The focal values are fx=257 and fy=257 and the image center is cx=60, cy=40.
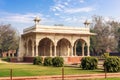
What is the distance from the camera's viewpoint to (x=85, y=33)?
131 ft

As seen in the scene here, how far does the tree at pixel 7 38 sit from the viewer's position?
201 feet

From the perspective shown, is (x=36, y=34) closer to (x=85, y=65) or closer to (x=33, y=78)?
(x=85, y=65)

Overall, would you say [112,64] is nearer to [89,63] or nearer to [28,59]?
[89,63]

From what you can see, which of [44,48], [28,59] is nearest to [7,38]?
[44,48]

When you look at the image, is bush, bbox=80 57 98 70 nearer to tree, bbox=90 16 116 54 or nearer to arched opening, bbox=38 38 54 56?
arched opening, bbox=38 38 54 56

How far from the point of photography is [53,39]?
124 feet

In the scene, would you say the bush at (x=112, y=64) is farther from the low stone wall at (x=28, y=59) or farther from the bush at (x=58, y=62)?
the low stone wall at (x=28, y=59)

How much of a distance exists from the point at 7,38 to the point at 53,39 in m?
27.3

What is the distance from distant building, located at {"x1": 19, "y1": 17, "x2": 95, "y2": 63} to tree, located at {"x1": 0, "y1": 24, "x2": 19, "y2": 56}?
62.7 ft

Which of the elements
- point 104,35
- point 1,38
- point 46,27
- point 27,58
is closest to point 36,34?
point 46,27

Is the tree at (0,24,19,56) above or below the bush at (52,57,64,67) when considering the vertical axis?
above

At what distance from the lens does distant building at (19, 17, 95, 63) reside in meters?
37.0

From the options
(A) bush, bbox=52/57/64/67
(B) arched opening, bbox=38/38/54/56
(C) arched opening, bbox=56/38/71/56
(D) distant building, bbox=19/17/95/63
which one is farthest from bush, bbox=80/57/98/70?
(C) arched opening, bbox=56/38/71/56

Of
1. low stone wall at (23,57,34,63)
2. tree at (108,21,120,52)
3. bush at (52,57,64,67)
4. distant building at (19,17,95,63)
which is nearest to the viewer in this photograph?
bush at (52,57,64,67)
